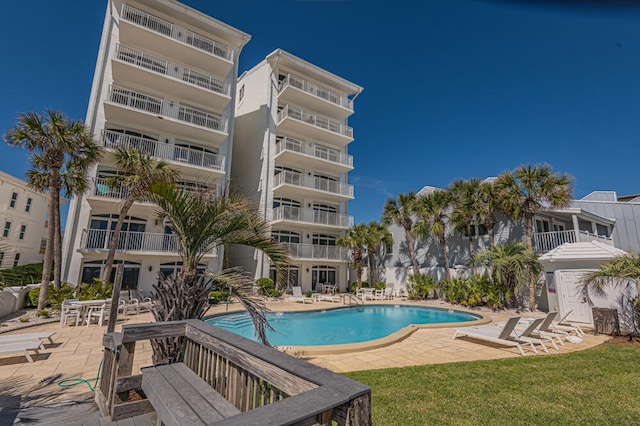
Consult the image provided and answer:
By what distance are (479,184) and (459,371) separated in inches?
579

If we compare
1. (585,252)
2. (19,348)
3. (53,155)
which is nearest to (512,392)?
(19,348)

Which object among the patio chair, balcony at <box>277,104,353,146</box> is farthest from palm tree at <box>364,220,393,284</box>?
the patio chair

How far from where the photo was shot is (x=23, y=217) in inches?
945

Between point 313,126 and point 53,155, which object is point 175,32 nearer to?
point 313,126

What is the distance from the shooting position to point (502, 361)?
593 centimetres

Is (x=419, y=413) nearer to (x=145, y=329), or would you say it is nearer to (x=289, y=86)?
(x=145, y=329)

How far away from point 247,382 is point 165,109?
Answer: 1846 centimetres

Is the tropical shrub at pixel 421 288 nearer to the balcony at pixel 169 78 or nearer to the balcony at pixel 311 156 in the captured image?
the balcony at pixel 311 156

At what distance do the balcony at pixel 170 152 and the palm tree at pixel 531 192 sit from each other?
16470mm

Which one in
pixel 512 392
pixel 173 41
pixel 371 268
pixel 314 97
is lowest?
pixel 512 392

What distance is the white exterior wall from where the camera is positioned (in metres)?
22.2

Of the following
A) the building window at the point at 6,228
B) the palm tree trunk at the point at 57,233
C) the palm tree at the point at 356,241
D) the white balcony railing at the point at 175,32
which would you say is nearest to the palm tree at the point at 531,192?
the palm tree at the point at 356,241

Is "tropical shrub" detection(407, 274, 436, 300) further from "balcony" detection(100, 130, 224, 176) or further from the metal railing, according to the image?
the metal railing

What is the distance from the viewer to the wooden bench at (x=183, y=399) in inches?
75.6
